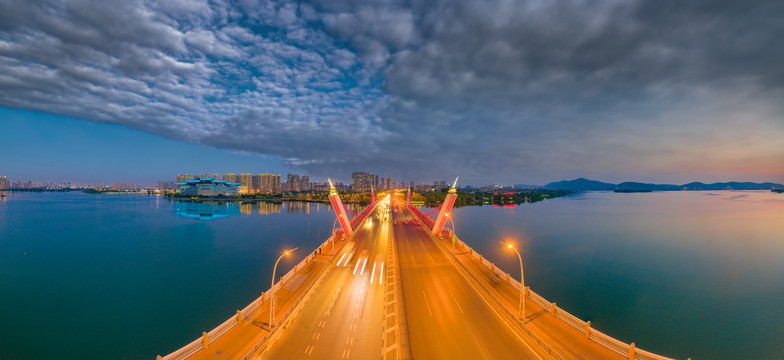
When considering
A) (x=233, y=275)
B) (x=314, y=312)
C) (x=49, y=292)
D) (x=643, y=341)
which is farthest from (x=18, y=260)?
(x=643, y=341)

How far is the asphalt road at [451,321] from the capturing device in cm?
1593

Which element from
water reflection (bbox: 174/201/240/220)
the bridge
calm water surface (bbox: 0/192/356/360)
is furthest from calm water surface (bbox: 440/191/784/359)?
water reflection (bbox: 174/201/240/220)

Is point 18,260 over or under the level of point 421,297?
under

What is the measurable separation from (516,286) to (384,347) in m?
13.9

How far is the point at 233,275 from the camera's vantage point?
36.9 meters

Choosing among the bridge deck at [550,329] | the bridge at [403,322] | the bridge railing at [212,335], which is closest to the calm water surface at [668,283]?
the bridge deck at [550,329]

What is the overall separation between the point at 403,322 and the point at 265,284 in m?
22.2

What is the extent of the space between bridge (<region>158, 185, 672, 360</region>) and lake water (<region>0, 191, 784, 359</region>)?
923 centimetres

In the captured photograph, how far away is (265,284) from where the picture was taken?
3322 centimetres

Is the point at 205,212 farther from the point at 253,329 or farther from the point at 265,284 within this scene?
the point at 253,329

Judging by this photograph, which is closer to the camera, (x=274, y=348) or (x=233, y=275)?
(x=274, y=348)

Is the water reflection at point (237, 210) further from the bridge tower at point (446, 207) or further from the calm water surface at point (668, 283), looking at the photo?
the calm water surface at point (668, 283)

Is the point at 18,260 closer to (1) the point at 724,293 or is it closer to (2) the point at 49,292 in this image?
(2) the point at 49,292

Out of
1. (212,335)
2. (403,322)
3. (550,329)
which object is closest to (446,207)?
(550,329)
